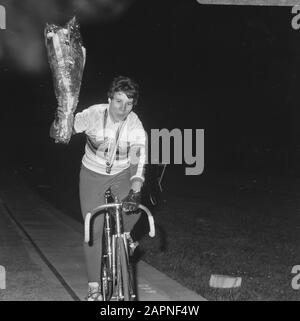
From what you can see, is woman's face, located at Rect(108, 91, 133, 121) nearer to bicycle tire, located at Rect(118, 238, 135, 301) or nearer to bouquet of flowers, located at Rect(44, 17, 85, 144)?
bouquet of flowers, located at Rect(44, 17, 85, 144)

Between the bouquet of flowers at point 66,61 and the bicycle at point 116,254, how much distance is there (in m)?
0.83

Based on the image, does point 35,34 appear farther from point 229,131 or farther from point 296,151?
point 229,131

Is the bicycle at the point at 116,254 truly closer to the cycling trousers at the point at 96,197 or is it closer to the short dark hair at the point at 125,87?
the cycling trousers at the point at 96,197

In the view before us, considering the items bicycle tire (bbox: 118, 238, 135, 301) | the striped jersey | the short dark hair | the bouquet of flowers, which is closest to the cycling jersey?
the striped jersey

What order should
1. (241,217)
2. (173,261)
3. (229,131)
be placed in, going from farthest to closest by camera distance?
(229,131) → (241,217) → (173,261)

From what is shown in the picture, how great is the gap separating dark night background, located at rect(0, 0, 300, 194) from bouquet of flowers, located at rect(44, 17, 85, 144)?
83.1ft

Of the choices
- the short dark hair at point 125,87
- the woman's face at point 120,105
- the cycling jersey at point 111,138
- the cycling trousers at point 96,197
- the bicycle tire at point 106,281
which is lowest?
the bicycle tire at point 106,281

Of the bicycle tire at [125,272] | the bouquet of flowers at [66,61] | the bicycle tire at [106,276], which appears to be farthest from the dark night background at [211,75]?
the bouquet of flowers at [66,61]

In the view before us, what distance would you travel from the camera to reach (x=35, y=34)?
22.3 metres

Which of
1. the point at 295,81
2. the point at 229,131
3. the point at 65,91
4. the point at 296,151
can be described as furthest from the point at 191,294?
the point at 229,131

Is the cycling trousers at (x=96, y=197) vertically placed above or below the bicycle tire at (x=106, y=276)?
above

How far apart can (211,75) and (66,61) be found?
35.2 metres

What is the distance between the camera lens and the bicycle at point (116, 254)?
4461mm
